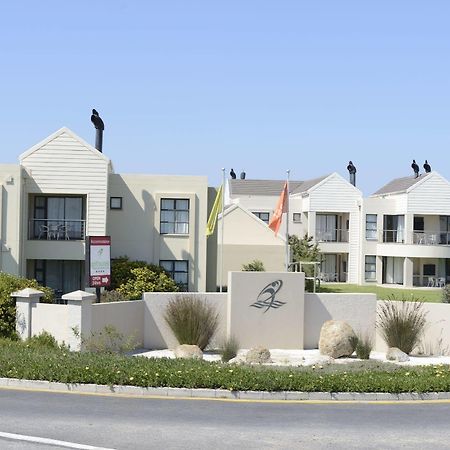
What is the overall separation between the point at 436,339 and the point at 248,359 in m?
7.18

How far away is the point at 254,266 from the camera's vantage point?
40.4m

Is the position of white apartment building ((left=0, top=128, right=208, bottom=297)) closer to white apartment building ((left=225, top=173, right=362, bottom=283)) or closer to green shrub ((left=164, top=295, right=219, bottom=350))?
green shrub ((left=164, top=295, right=219, bottom=350))

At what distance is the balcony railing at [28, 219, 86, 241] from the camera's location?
3497 cm

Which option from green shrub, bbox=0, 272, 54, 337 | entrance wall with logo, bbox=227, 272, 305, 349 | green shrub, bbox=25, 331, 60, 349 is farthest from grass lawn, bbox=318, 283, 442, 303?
green shrub, bbox=25, 331, 60, 349

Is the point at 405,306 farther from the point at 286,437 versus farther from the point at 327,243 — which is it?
the point at 327,243

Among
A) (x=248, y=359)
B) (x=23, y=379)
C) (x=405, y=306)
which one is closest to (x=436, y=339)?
(x=405, y=306)

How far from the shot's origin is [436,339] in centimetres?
2702

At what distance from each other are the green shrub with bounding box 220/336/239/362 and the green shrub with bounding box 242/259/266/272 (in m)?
15.1

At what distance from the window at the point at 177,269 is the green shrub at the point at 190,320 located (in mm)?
8935

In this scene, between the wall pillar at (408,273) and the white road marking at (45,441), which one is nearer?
the white road marking at (45,441)

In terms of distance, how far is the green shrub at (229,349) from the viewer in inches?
927

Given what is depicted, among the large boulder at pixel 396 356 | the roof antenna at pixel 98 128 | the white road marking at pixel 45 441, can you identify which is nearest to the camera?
the white road marking at pixel 45 441

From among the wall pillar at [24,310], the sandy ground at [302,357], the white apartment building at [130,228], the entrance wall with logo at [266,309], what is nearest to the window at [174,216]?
the white apartment building at [130,228]

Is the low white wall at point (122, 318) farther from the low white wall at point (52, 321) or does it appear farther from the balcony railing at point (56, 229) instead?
the balcony railing at point (56, 229)
